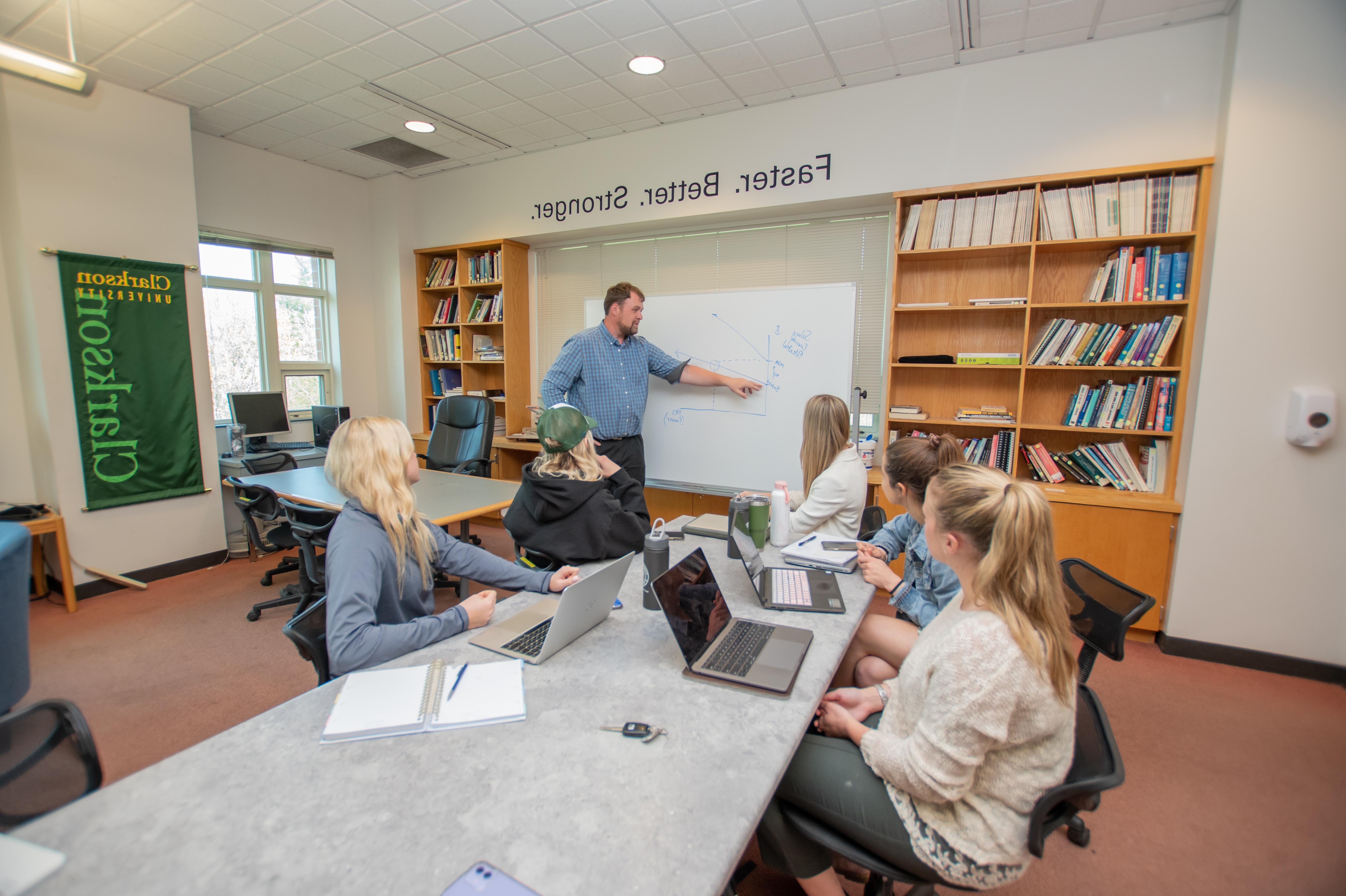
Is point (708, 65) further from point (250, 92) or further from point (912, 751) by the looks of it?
point (912, 751)

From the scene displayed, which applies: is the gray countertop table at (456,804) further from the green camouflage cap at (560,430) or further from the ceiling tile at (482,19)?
the ceiling tile at (482,19)

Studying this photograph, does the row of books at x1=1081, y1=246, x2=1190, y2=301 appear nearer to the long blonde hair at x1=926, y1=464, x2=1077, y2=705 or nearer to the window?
the long blonde hair at x1=926, y1=464, x2=1077, y2=705

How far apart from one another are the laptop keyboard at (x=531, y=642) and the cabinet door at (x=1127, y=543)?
8.91 feet

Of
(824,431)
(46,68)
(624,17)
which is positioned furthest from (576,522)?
(46,68)

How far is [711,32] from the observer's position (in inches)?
120

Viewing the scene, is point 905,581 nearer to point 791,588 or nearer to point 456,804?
point 791,588

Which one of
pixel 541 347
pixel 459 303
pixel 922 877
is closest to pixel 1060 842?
pixel 922 877

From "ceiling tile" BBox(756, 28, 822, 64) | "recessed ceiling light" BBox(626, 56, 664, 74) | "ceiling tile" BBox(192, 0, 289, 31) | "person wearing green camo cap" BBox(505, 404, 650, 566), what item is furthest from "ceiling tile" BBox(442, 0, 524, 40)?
"person wearing green camo cap" BBox(505, 404, 650, 566)

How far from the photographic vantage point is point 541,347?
17.4 feet

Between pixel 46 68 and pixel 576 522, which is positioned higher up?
pixel 46 68

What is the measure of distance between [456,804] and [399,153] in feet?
17.2

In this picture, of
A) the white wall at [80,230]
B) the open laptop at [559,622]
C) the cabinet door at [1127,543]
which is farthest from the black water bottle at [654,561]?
the white wall at [80,230]

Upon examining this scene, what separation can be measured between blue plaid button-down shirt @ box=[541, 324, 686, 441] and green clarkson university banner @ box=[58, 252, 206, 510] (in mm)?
2510

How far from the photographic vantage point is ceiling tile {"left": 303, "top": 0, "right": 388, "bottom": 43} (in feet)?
9.50
